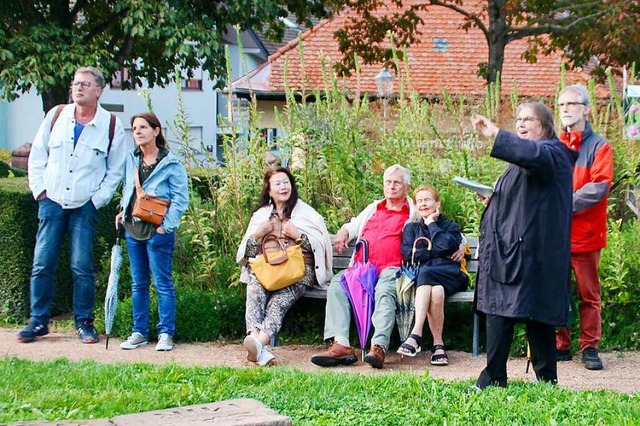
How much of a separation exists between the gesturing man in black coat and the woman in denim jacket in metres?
2.92

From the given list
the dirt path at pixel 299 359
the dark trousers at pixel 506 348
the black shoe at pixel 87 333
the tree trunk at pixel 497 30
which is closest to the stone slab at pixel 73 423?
the dirt path at pixel 299 359

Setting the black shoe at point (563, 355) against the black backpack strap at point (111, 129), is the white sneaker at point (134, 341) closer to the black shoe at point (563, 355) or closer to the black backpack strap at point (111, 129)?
the black backpack strap at point (111, 129)

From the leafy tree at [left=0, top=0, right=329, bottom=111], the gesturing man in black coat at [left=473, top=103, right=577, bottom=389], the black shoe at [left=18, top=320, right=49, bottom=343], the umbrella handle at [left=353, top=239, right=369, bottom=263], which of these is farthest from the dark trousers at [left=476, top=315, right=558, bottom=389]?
the leafy tree at [left=0, top=0, right=329, bottom=111]

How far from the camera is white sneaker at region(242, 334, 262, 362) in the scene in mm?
7230

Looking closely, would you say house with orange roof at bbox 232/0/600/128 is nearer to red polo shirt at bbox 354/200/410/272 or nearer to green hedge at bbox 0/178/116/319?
green hedge at bbox 0/178/116/319

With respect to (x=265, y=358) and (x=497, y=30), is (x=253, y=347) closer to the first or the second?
(x=265, y=358)

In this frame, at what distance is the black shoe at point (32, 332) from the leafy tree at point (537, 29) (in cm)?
1164

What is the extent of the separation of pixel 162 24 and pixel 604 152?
36.9 feet

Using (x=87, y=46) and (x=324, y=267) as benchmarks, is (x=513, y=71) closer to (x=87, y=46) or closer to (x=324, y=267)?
(x=87, y=46)

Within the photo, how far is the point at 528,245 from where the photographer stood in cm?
578

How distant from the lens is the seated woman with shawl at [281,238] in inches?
311

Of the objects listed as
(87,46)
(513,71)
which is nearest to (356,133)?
(87,46)

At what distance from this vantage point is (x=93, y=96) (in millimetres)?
8047

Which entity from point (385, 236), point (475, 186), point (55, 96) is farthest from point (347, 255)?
point (55, 96)
